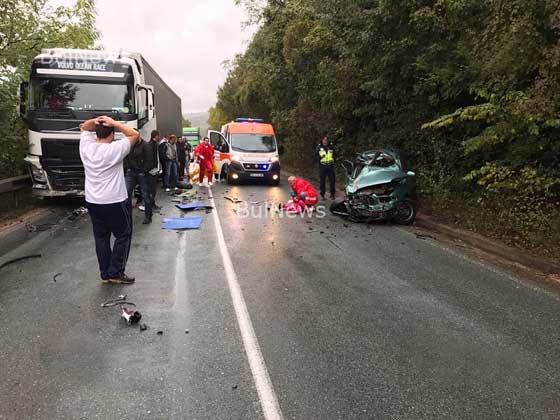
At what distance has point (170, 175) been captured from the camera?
51.1ft

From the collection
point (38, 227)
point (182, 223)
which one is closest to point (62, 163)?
point (38, 227)

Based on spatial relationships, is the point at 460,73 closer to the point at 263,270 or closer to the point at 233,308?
the point at 263,270

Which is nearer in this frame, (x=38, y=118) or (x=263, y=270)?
(x=263, y=270)

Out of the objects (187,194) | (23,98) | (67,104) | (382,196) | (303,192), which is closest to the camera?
(382,196)

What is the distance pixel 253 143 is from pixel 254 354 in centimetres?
1484

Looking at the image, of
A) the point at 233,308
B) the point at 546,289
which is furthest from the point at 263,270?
the point at 546,289

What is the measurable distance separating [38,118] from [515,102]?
9.65 meters

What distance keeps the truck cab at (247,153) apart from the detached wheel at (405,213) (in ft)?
26.4

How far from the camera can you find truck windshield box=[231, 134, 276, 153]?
17.8 m

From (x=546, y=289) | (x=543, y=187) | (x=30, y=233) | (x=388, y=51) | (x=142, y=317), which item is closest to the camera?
(x=142, y=317)

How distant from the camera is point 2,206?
34.0ft

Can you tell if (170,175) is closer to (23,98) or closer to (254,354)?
(23,98)

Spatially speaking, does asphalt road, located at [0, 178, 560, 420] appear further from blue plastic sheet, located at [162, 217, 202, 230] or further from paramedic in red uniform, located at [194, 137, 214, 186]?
paramedic in red uniform, located at [194, 137, 214, 186]

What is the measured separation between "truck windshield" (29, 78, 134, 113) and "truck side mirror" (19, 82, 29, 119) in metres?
0.13
